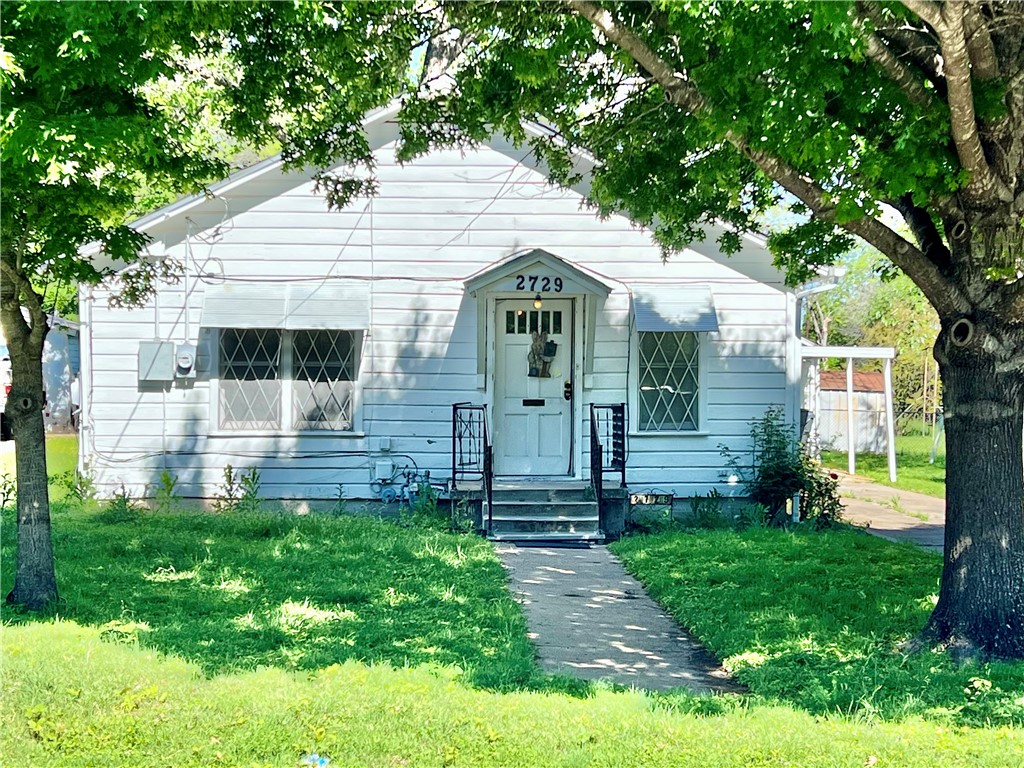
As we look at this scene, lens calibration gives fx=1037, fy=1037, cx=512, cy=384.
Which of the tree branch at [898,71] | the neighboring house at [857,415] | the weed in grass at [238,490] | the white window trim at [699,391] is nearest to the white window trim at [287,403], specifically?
the weed in grass at [238,490]

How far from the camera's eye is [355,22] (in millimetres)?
8719

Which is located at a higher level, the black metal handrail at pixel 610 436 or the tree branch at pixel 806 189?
the tree branch at pixel 806 189

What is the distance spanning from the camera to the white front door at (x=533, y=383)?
1446cm

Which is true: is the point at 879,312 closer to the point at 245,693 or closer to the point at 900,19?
the point at 900,19

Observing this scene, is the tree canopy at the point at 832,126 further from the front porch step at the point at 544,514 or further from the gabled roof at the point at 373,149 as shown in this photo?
the front porch step at the point at 544,514

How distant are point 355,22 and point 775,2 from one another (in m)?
3.83

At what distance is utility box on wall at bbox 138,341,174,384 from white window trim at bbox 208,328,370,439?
55cm

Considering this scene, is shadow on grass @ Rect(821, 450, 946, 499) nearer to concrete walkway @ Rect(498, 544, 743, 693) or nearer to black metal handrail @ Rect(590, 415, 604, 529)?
black metal handrail @ Rect(590, 415, 604, 529)

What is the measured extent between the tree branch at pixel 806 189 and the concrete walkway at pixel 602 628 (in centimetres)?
319

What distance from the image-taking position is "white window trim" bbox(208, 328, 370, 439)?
46.0 feet

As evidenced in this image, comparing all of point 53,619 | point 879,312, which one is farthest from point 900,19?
point 879,312

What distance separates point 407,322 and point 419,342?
0.32 metres

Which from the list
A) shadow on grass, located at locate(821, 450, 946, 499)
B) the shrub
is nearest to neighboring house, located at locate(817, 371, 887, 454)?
shadow on grass, located at locate(821, 450, 946, 499)

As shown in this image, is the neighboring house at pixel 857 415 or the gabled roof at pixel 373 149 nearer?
the gabled roof at pixel 373 149
